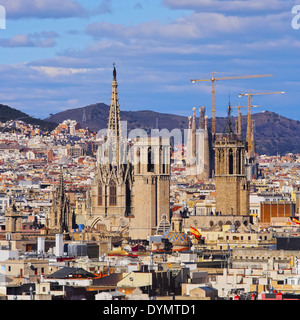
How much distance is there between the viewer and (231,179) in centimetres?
10481

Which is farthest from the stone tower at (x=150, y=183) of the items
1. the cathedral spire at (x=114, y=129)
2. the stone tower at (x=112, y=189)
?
the cathedral spire at (x=114, y=129)

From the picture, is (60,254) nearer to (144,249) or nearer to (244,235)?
(144,249)

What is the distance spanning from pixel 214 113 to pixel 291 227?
3626 inches

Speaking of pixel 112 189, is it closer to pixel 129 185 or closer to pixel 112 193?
pixel 112 193

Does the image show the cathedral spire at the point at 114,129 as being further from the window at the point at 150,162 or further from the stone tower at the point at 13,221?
the stone tower at the point at 13,221

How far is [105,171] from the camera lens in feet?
353

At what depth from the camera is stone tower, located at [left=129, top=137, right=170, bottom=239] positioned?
99125 mm

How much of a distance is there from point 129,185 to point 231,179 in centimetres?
673

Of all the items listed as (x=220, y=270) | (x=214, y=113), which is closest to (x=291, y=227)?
(x=220, y=270)

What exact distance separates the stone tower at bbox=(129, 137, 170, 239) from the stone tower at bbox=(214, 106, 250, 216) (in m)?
5.11

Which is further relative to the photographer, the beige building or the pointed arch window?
the pointed arch window

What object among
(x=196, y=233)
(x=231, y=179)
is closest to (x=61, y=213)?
(x=231, y=179)

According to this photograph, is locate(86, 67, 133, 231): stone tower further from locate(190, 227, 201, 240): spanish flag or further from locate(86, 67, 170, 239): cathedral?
locate(190, 227, 201, 240): spanish flag

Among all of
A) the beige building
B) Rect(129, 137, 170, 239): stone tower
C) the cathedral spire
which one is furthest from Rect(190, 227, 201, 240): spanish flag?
the cathedral spire
